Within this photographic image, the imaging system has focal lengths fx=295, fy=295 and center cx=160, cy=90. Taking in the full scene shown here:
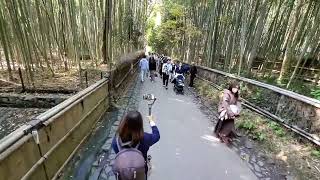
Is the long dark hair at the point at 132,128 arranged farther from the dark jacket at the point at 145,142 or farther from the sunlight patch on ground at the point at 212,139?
the sunlight patch on ground at the point at 212,139

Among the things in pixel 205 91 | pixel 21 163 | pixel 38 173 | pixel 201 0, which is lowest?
pixel 205 91

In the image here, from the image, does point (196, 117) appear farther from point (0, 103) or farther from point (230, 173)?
point (0, 103)

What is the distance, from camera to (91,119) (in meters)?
6.20

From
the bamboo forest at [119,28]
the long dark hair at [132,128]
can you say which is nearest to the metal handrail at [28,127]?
the long dark hair at [132,128]

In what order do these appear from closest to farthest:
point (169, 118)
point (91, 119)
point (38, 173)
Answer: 1. point (38, 173)
2. point (91, 119)
3. point (169, 118)

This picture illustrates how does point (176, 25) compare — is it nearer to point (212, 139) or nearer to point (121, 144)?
point (212, 139)

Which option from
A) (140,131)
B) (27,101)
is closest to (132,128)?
(140,131)

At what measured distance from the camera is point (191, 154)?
5.24 meters

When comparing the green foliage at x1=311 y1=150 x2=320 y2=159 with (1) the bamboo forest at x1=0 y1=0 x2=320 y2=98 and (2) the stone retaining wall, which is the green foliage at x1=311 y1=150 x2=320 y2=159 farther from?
(2) the stone retaining wall

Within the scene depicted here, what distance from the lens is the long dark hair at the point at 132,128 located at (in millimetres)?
2418

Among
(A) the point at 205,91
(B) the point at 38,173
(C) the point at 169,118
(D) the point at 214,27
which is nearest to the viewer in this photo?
(B) the point at 38,173

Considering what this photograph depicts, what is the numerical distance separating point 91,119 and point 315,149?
419 centimetres

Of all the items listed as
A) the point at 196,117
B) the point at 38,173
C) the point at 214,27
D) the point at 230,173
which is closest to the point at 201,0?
the point at 214,27

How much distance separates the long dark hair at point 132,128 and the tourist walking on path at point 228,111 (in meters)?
3.63
